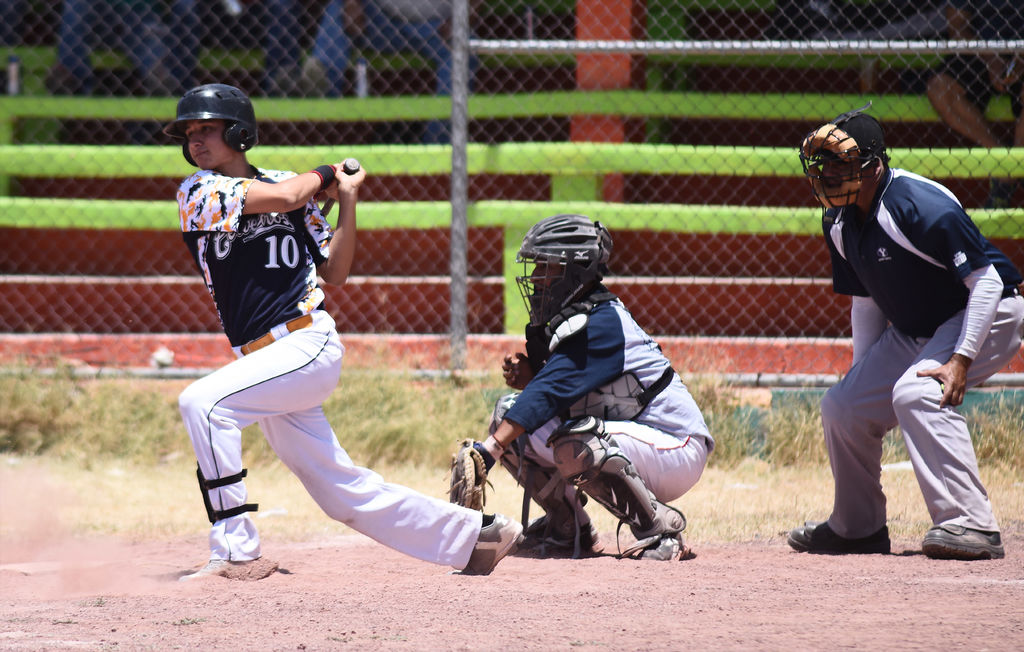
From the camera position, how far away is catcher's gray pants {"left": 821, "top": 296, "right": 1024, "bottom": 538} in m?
4.43

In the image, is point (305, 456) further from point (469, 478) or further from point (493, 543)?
point (493, 543)

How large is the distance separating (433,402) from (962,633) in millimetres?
4252

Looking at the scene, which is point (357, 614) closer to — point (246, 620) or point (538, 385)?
point (246, 620)

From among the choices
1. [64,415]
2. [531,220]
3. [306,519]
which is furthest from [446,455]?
[64,415]

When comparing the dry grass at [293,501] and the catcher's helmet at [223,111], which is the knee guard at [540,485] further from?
the catcher's helmet at [223,111]

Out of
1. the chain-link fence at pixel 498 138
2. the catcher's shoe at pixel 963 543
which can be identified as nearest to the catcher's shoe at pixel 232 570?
the catcher's shoe at pixel 963 543

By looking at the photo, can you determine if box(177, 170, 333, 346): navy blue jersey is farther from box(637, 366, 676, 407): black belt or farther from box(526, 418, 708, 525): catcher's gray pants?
box(637, 366, 676, 407): black belt

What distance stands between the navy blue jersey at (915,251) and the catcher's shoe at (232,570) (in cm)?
273

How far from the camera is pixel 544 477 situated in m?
4.79

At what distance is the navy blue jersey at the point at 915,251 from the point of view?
4395mm

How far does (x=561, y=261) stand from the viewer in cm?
466

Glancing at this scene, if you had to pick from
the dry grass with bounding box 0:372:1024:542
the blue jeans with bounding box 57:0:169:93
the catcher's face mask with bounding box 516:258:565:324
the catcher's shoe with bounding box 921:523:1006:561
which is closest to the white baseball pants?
the catcher's face mask with bounding box 516:258:565:324

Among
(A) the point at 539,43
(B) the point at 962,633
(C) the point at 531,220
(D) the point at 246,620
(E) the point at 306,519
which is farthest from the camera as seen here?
(C) the point at 531,220

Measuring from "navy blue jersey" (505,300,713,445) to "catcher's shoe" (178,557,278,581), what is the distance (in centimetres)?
111
